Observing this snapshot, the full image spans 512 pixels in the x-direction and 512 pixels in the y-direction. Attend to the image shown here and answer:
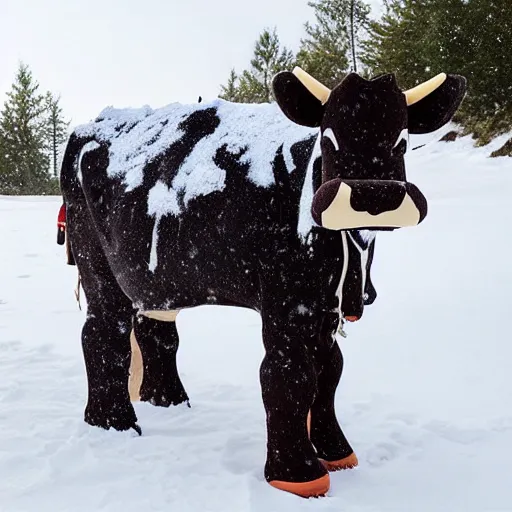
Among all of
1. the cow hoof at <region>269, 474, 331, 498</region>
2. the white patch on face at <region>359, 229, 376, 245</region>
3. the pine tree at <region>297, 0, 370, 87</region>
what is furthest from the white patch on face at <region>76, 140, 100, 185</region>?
the pine tree at <region>297, 0, 370, 87</region>

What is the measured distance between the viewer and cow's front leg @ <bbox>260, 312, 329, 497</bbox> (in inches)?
94.3

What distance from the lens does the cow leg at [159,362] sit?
136 inches

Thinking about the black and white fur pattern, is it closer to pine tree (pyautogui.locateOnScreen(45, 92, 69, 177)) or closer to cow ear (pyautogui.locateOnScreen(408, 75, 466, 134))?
cow ear (pyautogui.locateOnScreen(408, 75, 466, 134))

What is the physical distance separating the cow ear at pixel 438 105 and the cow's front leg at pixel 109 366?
163 cm

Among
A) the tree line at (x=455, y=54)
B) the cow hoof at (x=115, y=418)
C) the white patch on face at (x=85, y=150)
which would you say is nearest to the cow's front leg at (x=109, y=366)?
the cow hoof at (x=115, y=418)

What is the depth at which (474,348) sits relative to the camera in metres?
4.07

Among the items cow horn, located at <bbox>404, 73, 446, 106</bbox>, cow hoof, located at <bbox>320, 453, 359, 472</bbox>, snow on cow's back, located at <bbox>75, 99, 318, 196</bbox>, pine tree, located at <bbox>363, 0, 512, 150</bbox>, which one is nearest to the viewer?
cow horn, located at <bbox>404, 73, 446, 106</bbox>

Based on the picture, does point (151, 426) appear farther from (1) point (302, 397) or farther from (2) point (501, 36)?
(2) point (501, 36)

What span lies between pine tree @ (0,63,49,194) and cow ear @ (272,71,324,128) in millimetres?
28161

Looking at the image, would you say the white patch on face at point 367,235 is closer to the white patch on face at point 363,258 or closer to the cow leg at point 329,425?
the white patch on face at point 363,258

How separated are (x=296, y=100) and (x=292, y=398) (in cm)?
107

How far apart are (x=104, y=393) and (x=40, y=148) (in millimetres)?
29355

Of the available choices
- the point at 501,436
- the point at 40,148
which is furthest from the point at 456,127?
the point at 40,148

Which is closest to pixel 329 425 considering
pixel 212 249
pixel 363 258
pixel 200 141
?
pixel 363 258
